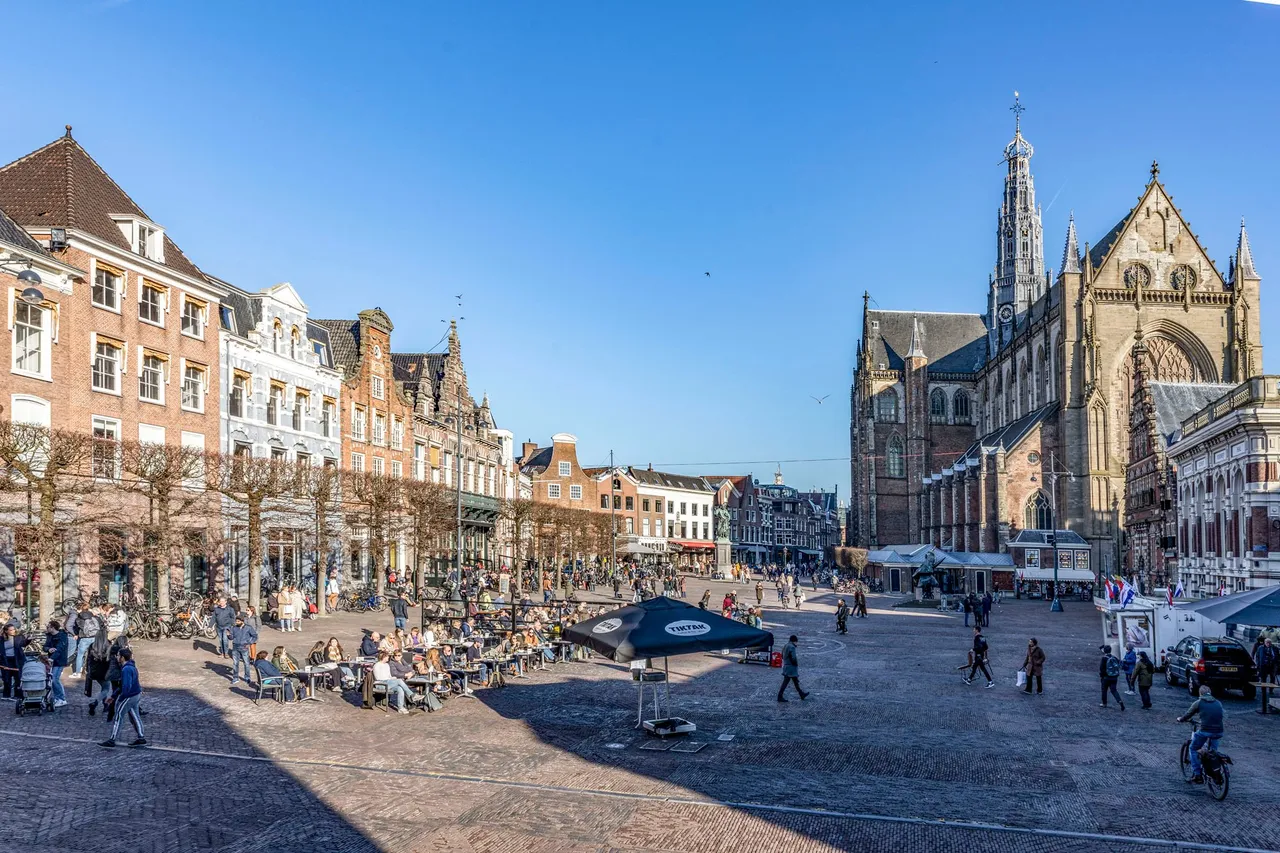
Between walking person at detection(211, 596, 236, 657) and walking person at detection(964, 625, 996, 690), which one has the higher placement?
walking person at detection(211, 596, 236, 657)

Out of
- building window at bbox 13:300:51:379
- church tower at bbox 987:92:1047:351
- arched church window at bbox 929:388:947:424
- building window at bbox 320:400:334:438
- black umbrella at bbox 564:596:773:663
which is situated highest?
church tower at bbox 987:92:1047:351

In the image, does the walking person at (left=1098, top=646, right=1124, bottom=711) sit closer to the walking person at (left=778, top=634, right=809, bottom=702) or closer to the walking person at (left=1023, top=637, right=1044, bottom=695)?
the walking person at (left=1023, top=637, right=1044, bottom=695)

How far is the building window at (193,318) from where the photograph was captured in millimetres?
35938

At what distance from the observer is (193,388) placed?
3625 cm

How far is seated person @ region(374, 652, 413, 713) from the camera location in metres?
19.2

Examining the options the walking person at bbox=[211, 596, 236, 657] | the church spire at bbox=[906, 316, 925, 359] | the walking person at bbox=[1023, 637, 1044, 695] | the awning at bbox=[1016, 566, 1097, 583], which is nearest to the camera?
the walking person at bbox=[1023, 637, 1044, 695]

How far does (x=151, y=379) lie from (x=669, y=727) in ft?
80.3

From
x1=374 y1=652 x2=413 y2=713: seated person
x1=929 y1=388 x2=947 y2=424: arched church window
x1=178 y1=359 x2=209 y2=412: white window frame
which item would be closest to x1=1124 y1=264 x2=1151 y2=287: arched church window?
x1=929 y1=388 x2=947 y2=424: arched church window

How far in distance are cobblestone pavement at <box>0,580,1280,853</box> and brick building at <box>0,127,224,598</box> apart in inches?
391

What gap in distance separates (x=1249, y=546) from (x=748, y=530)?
96.3 m

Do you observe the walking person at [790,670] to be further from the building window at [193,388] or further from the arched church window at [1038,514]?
the arched church window at [1038,514]

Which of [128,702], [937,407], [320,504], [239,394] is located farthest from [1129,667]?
[937,407]

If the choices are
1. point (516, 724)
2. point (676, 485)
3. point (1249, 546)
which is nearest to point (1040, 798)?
point (516, 724)

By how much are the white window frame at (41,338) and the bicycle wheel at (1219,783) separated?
29.6 m
